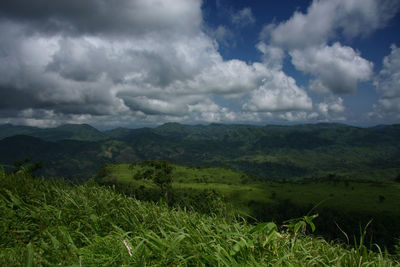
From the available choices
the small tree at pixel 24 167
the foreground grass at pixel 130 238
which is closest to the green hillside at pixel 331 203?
the small tree at pixel 24 167

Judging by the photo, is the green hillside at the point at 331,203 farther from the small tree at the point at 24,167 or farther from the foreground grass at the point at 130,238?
the foreground grass at the point at 130,238

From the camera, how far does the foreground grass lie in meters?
2.51

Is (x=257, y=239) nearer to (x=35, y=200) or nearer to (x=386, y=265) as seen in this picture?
(x=386, y=265)

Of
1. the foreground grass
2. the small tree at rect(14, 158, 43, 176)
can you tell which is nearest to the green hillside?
the small tree at rect(14, 158, 43, 176)

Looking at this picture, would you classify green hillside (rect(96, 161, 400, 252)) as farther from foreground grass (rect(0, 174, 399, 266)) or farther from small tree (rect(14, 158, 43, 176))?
foreground grass (rect(0, 174, 399, 266))

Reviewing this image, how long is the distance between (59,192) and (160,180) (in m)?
47.5

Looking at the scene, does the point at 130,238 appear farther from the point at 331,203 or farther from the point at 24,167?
the point at 331,203

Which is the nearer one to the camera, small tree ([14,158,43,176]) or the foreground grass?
the foreground grass

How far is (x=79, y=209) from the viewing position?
14.4 ft

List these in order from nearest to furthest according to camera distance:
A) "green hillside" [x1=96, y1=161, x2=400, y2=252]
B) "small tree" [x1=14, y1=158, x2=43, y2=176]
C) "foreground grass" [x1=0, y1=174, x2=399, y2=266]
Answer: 1. "foreground grass" [x1=0, y1=174, x2=399, y2=266]
2. "small tree" [x1=14, y1=158, x2=43, y2=176]
3. "green hillside" [x1=96, y1=161, x2=400, y2=252]

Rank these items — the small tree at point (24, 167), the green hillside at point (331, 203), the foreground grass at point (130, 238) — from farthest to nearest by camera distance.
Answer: the green hillside at point (331, 203) → the small tree at point (24, 167) → the foreground grass at point (130, 238)

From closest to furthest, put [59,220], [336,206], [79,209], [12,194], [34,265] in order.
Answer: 1. [34,265]
2. [59,220]
3. [79,209]
4. [12,194]
5. [336,206]

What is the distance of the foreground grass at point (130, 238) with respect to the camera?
2.51 metres

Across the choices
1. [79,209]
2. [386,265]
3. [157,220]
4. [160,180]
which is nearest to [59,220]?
[79,209]
